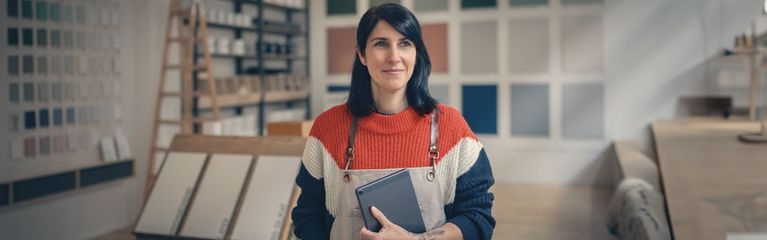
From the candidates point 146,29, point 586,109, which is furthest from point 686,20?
point 146,29

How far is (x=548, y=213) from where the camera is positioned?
221 inches

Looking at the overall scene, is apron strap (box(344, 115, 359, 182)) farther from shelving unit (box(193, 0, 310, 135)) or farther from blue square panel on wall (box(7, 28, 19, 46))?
shelving unit (box(193, 0, 310, 135))

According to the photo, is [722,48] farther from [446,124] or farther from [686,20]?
[446,124]

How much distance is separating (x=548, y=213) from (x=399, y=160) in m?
4.21

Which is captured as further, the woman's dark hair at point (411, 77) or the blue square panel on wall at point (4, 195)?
the blue square panel on wall at point (4, 195)

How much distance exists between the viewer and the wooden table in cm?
332

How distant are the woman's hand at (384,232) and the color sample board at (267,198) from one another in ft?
5.19

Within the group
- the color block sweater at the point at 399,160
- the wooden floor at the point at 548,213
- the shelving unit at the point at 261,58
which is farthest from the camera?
the shelving unit at the point at 261,58

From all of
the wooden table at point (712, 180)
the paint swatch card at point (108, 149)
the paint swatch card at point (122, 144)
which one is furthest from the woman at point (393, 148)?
the paint swatch card at point (122, 144)

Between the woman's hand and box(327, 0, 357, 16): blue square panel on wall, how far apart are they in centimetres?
628

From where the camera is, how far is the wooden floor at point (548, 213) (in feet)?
16.0

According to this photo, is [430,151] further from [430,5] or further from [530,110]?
[430,5]

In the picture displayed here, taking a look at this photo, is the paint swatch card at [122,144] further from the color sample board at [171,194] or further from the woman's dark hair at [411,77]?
the woman's dark hair at [411,77]

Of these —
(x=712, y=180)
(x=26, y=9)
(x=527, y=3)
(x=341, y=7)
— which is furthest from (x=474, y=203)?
(x=341, y=7)
